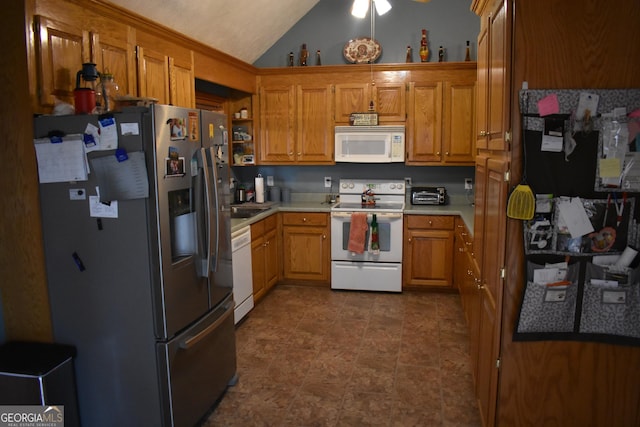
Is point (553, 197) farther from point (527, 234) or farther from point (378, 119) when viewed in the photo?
point (378, 119)

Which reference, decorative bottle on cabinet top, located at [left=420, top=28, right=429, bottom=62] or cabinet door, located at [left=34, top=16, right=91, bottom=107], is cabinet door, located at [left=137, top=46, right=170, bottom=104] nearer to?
cabinet door, located at [left=34, top=16, right=91, bottom=107]

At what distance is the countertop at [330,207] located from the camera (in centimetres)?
428

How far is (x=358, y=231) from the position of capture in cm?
476

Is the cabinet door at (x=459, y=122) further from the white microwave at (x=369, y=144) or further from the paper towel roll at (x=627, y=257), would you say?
the paper towel roll at (x=627, y=257)

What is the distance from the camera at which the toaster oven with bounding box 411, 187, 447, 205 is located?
5164mm

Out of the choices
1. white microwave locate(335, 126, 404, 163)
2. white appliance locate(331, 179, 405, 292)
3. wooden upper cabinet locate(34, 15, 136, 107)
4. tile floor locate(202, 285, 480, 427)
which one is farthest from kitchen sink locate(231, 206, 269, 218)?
wooden upper cabinet locate(34, 15, 136, 107)

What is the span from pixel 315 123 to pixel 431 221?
1622 millimetres

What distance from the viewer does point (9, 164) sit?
2291 millimetres

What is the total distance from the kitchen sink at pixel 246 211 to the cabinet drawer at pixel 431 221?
1.50 meters

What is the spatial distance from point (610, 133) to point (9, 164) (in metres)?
2.66

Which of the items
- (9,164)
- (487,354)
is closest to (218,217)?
(9,164)

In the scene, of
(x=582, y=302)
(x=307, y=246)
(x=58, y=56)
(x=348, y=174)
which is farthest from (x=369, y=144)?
(x=582, y=302)

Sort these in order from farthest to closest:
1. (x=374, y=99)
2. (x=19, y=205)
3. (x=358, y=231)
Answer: (x=374, y=99) < (x=358, y=231) < (x=19, y=205)

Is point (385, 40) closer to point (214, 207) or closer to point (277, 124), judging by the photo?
point (277, 124)
